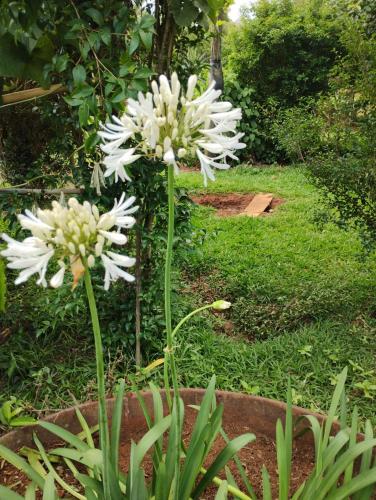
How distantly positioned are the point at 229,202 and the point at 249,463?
15.4ft

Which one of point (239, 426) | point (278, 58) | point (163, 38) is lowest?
point (239, 426)

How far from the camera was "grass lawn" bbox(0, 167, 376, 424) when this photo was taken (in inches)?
94.9

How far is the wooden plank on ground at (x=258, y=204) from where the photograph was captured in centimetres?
543

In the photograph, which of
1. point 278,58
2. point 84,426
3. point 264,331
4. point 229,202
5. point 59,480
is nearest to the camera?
point 59,480

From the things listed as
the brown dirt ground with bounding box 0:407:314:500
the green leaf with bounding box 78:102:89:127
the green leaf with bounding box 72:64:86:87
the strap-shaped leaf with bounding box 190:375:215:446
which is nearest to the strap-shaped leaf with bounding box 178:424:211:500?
the strap-shaped leaf with bounding box 190:375:215:446

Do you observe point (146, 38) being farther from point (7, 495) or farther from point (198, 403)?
point (7, 495)

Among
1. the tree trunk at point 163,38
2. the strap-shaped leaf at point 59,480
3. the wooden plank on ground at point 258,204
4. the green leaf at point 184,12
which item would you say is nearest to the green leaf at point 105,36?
the green leaf at point 184,12

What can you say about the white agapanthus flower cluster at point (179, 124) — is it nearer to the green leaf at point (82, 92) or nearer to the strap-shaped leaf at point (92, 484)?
the strap-shaped leaf at point (92, 484)

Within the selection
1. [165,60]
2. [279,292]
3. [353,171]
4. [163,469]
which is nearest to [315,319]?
[279,292]

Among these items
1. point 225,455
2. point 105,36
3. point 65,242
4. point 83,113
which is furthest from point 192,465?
point 105,36

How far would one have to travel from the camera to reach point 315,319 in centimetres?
312

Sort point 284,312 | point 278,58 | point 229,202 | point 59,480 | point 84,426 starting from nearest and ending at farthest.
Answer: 1. point 59,480
2. point 84,426
3. point 284,312
4. point 229,202
5. point 278,58

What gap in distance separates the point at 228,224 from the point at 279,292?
163 cm

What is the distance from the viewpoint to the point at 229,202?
242 inches
